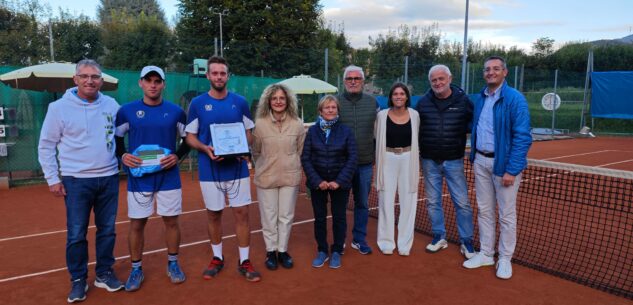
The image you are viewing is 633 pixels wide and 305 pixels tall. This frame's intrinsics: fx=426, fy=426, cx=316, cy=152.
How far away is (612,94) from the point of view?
1784cm

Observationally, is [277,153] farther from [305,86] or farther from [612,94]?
[612,94]

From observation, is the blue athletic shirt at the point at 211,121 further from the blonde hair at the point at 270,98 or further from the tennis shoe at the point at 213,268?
the tennis shoe at the point at 213,268

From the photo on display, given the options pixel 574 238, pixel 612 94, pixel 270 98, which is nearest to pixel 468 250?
pixel 574 238

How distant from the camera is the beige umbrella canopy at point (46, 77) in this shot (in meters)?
8.05

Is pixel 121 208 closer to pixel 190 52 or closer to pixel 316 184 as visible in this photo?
pixel 316 184

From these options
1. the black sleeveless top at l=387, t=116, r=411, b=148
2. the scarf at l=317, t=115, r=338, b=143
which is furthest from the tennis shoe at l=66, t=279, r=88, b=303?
the black sleeveless top at l=387, t=116, r=411, b=148

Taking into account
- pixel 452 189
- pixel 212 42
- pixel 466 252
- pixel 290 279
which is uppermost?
pixel 212 42

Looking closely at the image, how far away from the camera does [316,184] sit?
419 cm

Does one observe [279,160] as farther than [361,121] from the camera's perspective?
No

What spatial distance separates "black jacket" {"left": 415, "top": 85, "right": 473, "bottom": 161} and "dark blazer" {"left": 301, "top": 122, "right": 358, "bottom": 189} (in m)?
0.86

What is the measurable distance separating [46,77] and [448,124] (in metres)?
7.89

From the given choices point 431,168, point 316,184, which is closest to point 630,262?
point 431,168

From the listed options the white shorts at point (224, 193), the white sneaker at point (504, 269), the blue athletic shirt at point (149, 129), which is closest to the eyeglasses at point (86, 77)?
the blue athletic shirt at point (149, 129)

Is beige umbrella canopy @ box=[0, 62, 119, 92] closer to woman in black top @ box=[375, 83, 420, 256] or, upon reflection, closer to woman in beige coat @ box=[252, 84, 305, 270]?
woman in beige coat @ box=[252, 84, 305, 270]
